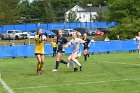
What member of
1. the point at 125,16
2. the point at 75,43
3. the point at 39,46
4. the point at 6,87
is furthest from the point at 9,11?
the point at 6,87

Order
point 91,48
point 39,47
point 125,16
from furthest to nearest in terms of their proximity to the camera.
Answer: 1. point 125,16
2. point 91,48
3. point 39,47

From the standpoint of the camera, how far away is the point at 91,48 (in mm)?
43562

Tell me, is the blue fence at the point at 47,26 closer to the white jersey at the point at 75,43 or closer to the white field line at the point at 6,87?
the white jersey at the point at 75,43

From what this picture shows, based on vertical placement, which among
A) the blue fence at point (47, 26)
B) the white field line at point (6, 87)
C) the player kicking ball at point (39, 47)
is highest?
the player kicking ball at point (39, 47)

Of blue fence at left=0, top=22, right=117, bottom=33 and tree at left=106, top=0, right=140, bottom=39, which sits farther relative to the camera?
blue fence at left=0, top=22, right=117, bottom=33

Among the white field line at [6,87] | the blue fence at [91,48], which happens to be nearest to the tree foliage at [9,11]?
the blue fence at [91,48]

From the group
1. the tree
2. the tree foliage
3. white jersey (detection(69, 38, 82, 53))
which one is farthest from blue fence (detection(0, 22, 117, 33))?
white jersey (detection(69, 38, 82, 53))

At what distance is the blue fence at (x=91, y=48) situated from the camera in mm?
A: 39856

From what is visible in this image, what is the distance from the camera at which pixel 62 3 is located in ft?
469

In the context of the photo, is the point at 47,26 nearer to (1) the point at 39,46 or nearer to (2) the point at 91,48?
(2) the point at 91,48

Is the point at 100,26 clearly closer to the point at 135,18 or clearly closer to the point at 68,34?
the point at 68,34

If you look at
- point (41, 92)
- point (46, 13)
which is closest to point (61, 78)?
point (41, 92)

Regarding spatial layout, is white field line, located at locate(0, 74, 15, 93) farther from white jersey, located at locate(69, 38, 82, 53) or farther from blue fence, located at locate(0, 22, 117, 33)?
blue fence, located at locate(0, 22, 117, 33)

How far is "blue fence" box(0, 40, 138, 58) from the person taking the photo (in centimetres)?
3986
